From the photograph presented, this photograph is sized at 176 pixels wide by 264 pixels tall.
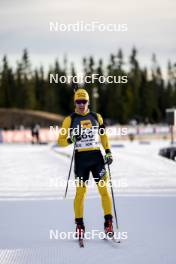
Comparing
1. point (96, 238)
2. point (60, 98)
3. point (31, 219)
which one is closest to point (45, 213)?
point (31, 219)

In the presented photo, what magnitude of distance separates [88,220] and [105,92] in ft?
347

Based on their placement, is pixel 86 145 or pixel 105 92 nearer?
pixel 86 145

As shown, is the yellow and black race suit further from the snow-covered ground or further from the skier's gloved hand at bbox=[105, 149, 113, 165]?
the snow-covered ground

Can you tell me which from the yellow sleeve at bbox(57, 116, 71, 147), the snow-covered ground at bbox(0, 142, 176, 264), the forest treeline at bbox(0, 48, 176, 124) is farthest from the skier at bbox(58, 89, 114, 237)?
the forest treeline at bbox(0, 48, 176, 124)

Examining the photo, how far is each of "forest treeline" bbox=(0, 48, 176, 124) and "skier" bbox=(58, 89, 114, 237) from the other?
318ft

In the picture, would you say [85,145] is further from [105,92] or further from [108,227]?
[105,92]

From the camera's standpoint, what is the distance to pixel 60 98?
385 feet

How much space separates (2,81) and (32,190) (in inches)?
4212

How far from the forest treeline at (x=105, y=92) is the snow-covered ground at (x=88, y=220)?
9138cm

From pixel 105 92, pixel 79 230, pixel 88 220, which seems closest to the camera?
pixel 79 230

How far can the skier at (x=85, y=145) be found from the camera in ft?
20.0

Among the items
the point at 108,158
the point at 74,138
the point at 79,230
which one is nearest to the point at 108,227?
the point at 79,230

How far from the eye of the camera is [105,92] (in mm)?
112938

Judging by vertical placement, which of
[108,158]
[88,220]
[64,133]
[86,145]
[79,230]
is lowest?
[88,220]
